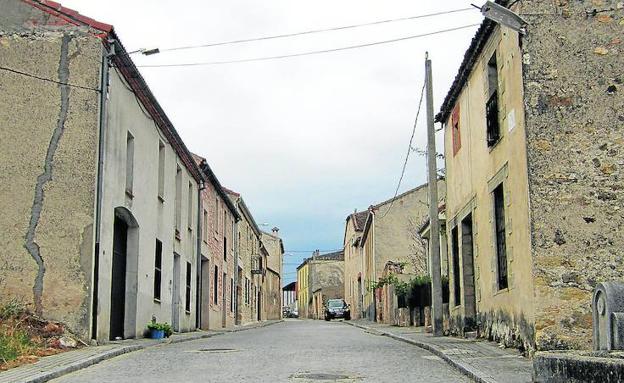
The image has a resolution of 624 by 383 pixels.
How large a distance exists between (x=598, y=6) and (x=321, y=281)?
68809mm

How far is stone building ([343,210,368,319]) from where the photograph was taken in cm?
5378

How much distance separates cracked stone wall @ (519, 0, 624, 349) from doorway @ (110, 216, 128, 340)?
9.34 meters

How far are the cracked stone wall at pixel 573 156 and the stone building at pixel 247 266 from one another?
2830 cm

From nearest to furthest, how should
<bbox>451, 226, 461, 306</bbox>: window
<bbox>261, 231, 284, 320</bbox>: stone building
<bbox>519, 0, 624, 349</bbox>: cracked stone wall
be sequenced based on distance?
<bbox>519, 0, 624, 349</bbox>: cracked stone wall → <bbox>451, 226, 461, 306</bbox>: window → <bbox>261, 231, 284, 320</bbox>: stone building

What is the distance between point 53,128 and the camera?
1464 cm

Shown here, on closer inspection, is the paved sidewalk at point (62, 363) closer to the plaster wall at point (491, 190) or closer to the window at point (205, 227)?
the plaster wall at point (491, 190)

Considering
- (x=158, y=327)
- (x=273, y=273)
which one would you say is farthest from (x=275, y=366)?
(x=273, y=273)

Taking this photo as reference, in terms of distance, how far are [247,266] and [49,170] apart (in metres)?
31.4

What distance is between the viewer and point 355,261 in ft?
189

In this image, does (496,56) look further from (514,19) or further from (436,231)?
(436,231)

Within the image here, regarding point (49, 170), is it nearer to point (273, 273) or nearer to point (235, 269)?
point (235, 269)

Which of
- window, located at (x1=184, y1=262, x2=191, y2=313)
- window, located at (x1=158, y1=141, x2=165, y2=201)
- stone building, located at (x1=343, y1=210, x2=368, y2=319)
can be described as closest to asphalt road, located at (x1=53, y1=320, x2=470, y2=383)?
window, located at (x1=158, y1=141, x2=165, y2=201)

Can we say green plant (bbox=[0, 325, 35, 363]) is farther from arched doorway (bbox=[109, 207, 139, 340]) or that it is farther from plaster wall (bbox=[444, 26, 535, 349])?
plaster wall (bbox=[444, 26, 535, 349])

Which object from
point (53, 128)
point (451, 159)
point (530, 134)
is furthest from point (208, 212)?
point (530, 134)
